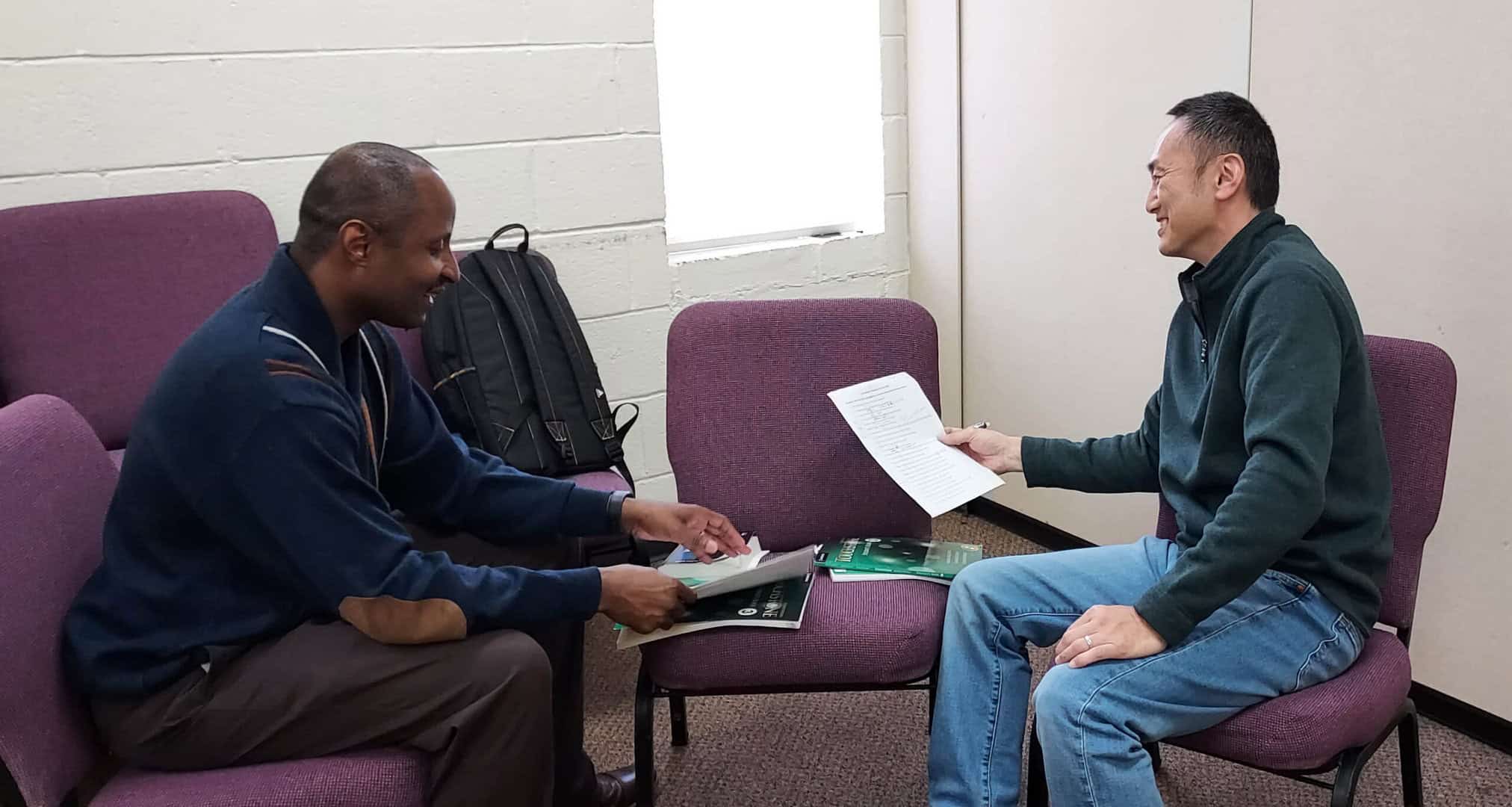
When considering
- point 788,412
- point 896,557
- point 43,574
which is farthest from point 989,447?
point 43,574

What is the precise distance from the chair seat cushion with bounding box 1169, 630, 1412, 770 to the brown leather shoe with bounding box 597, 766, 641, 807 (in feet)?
2.90

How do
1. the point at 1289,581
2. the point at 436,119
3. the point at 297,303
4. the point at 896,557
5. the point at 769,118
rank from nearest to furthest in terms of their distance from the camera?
the point at 297,303, the point at 1289,581, the point at 896,557, the point at 436,119, the point at 769,118

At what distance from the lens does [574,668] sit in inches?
67.1

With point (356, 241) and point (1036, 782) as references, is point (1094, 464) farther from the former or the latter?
point (356, 241)

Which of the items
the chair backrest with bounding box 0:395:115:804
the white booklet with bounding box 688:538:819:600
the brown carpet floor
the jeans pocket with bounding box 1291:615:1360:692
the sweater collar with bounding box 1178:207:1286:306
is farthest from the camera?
the brown carpet floor

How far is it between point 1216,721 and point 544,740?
2.70ft

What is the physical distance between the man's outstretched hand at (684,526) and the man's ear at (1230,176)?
33.9 inches

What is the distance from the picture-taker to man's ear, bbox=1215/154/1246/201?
1.52 metres

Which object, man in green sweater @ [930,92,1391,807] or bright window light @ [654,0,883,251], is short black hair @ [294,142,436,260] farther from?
bright window light @ [654,0,883,251]

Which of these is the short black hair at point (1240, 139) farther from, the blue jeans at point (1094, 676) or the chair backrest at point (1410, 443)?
the blue jeans at point (1094, 676)

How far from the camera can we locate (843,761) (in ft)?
6.79

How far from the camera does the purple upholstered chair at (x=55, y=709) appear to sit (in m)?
1.18

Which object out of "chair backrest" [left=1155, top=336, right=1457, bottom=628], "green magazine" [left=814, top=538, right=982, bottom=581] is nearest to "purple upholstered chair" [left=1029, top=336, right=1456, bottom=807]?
"chair backrest" [left=1155, top=336, right=1457, bottom=628]

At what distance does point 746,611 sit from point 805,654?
11 cm
